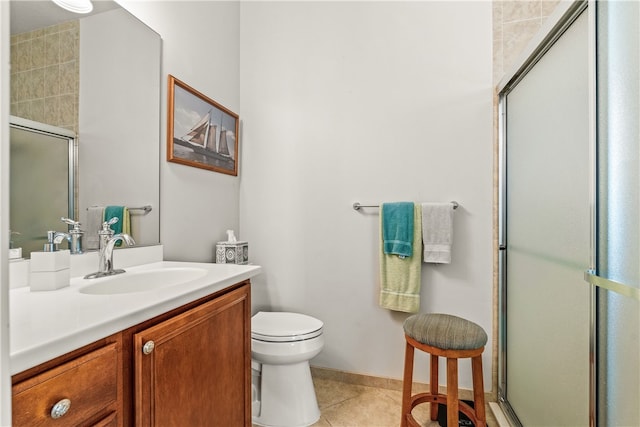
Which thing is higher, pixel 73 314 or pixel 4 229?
pixel 4 229

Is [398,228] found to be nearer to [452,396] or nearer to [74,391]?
[452,396]

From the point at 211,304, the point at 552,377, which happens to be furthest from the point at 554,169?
the point at 211,304

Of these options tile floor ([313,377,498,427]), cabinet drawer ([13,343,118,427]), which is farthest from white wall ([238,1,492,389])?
cabinet drawer ([13,343,118,427])

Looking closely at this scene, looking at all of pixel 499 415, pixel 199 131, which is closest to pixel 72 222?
pixel 199 131

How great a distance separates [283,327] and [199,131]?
1108 mm

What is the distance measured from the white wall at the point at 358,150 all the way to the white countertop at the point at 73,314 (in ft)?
3.32

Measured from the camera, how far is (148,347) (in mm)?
724

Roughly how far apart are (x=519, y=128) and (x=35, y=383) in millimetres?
1804

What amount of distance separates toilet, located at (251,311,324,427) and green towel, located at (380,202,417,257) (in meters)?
0.58

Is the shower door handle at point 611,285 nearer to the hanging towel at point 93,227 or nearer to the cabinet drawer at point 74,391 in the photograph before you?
the cabinet drawer at point 74,391

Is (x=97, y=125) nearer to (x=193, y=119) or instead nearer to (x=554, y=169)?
(x=193, y=119)

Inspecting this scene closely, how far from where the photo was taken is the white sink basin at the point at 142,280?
3.32 ft

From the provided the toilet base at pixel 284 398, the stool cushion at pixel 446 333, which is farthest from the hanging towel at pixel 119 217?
the stool cushion at pixel 446 333

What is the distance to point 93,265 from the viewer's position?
1140mm
